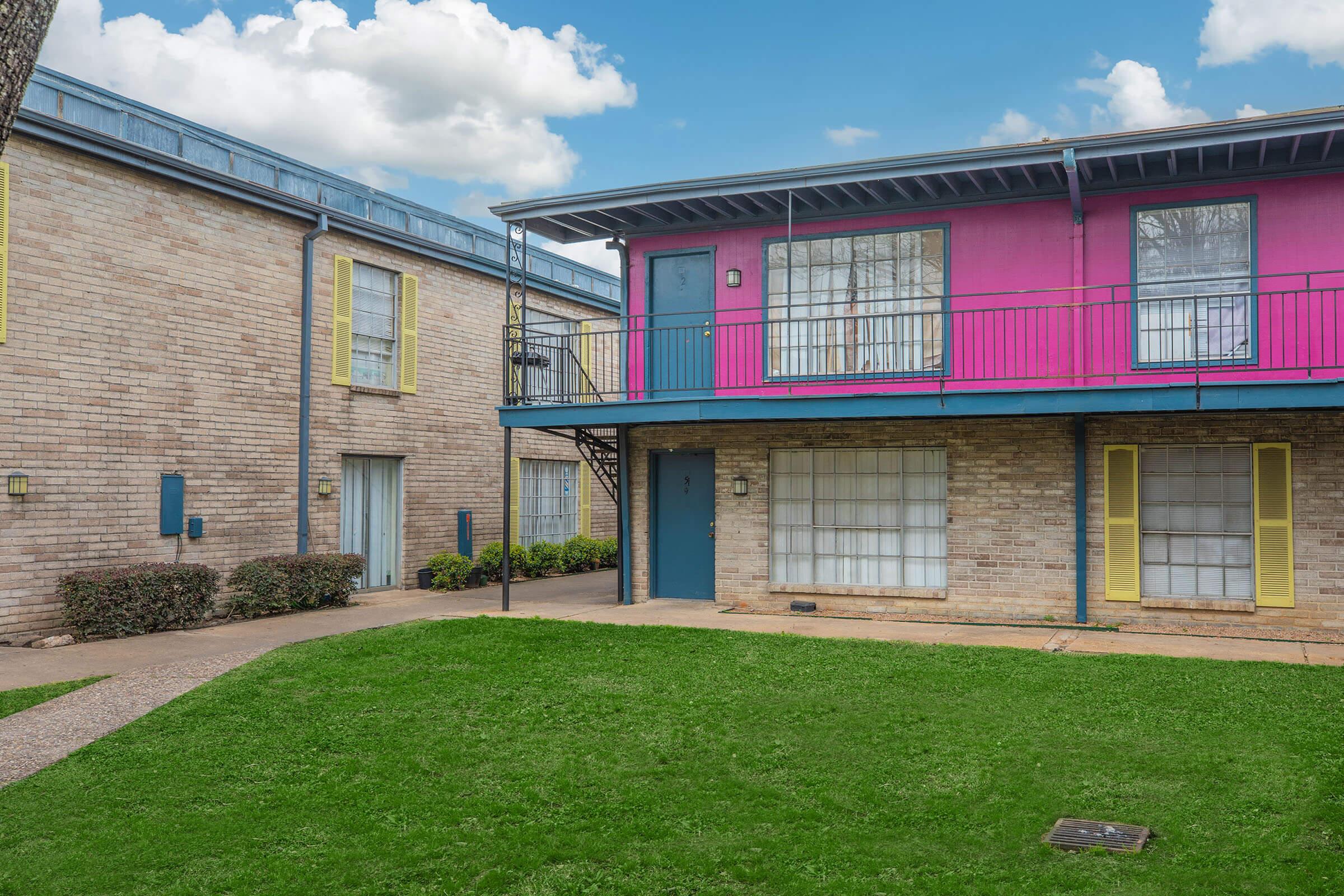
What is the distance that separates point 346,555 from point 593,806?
10.0 m

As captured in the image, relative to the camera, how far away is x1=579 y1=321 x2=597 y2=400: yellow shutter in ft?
43.7

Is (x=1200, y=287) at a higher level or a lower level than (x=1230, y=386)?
higher

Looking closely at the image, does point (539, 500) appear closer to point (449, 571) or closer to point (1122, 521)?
point (449, 571)

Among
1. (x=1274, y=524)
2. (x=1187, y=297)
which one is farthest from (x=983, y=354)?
(x=1274, y=524)

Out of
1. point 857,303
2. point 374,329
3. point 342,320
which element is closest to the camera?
point 857,303

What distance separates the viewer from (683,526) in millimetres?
13891

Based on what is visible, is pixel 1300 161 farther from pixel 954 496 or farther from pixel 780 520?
pixel 780 520

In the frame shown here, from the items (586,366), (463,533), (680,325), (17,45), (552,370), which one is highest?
(680,325)

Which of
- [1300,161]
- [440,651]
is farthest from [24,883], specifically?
[1300,161]

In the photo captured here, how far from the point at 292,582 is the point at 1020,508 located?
9247mm

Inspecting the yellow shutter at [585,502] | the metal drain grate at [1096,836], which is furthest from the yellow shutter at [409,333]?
the metal drain grate at [1096,836]

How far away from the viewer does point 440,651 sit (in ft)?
31.9

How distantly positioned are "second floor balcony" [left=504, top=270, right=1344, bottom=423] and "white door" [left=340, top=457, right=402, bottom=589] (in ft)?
10.7

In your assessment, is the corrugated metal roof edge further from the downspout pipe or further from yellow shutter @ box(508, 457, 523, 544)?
yellow shutter @ box(508, 457, 523, 544)
